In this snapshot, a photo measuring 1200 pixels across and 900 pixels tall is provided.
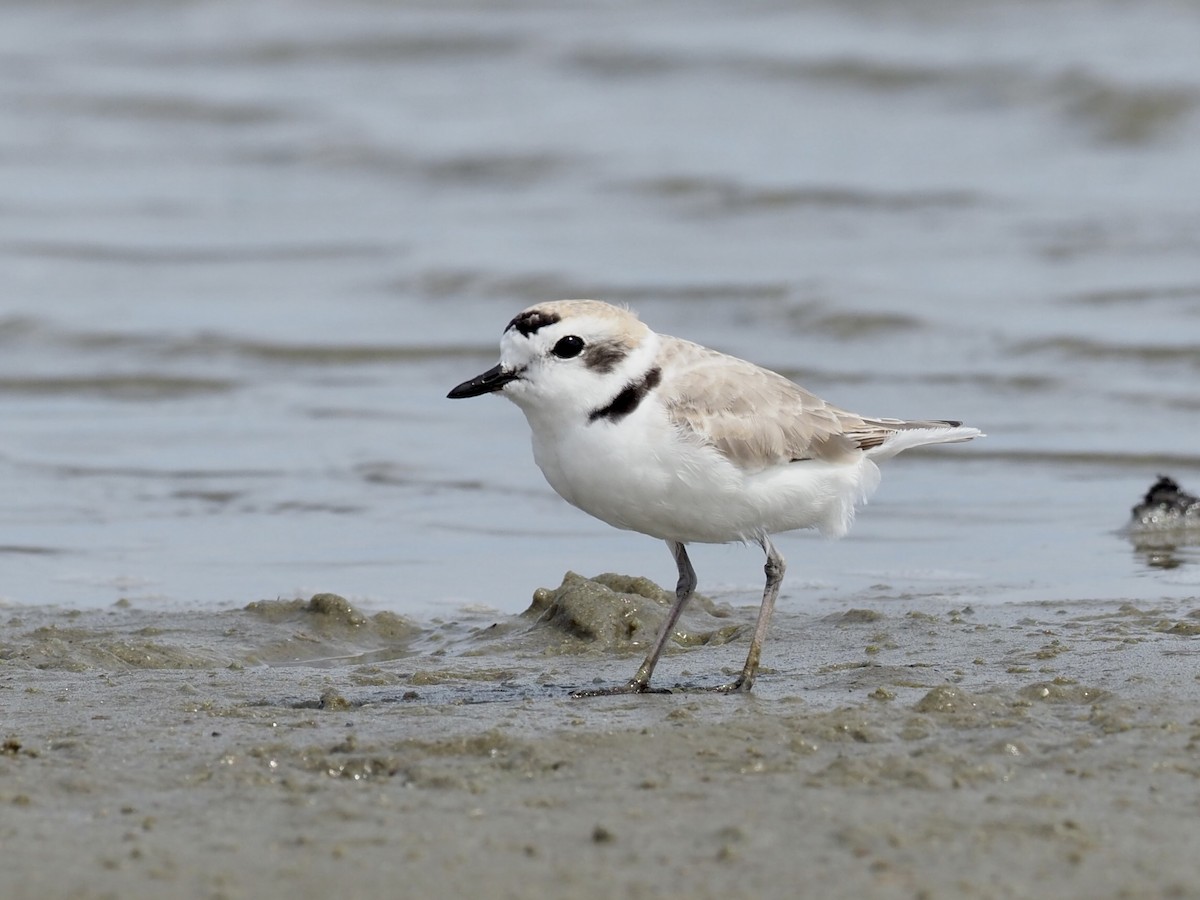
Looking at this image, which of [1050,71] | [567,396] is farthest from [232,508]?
Result: [1050,71]

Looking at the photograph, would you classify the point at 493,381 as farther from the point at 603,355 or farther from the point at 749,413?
the point at 749,413

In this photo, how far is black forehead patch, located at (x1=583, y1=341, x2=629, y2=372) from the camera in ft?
17.0

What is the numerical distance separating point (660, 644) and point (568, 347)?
1073 millimetres

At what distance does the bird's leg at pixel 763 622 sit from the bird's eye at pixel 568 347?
94 centimetres

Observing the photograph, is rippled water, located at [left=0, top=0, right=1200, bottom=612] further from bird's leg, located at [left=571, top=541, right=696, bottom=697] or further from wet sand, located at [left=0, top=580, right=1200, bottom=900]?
bird's leg, located at [left=571, top=541, right=696, bottom=697]

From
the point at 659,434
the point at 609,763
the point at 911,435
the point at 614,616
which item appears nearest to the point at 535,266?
the point at 614,616

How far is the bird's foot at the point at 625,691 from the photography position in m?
5.40

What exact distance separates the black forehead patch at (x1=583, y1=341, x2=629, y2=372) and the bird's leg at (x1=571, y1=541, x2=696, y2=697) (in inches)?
29.6

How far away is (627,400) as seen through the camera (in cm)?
521

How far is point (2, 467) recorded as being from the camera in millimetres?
9844

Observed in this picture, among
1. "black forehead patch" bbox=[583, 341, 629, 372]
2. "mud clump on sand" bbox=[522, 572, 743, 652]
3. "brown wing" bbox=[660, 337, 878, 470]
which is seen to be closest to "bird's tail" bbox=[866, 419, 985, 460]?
"brown wing" bbox=[660, 337, 878, 470]

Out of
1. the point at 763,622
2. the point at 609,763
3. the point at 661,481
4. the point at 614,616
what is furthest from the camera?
the point at 614,616

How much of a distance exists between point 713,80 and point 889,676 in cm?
1641

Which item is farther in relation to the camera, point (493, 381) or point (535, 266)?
point (535, 266)
